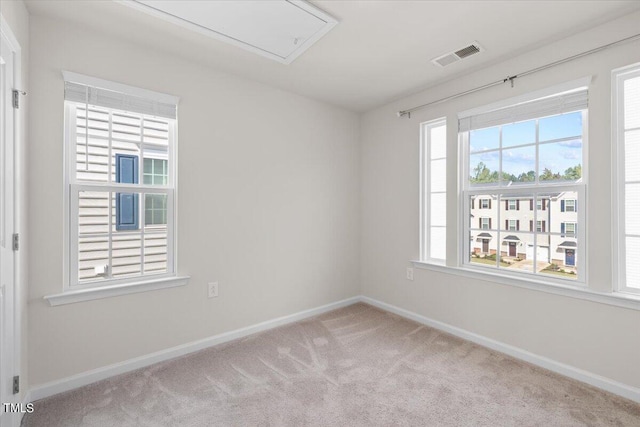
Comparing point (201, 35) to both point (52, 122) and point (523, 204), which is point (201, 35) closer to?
point (52, 122)

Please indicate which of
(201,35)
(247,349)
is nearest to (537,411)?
(247,349)

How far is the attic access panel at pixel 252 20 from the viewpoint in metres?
1.80

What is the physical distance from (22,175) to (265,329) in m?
2.26

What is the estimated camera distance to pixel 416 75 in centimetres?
281

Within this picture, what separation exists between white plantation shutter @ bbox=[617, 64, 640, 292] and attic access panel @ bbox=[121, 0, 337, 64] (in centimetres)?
205

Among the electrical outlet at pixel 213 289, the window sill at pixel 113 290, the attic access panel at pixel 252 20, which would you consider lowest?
the electrical outlet at pixel 213 289

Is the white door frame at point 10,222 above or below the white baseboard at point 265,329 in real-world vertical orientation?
above

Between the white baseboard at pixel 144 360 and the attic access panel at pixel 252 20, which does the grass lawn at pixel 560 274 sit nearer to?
the white baseboard at pixel 144 360

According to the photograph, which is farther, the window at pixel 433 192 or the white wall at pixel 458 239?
the window at pixel 433 192

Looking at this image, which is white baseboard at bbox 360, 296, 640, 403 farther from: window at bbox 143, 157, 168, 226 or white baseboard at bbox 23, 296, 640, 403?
window at bbox 143, 157, 168, 226

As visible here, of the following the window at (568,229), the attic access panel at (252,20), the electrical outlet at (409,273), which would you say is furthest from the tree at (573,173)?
the attic access panel at (252,20)

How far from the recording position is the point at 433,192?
3.19m

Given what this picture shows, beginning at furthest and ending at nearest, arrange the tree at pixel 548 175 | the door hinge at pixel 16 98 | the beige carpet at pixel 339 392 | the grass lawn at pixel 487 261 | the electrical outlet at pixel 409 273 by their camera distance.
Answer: the electrical outlet at pixel 409 273, the grass lawn at pixel 487 261, the tree at pixel 548 175, the beige carpet at pixel 339 392, the door hinge at pixel 16 98

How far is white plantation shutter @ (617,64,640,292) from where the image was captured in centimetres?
196
